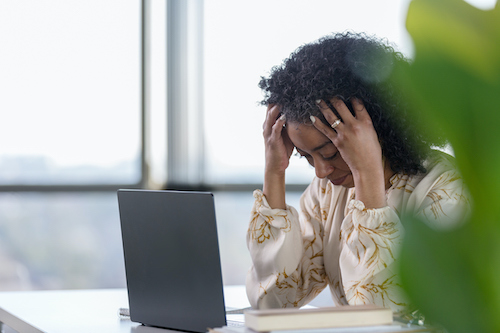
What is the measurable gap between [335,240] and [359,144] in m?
0.32

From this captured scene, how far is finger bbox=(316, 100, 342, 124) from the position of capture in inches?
48.8

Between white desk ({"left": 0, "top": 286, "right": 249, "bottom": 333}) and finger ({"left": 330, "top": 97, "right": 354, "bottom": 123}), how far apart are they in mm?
560

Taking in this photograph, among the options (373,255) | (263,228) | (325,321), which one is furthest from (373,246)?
(325,321)

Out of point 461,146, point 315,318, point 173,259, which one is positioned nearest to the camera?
point 461,146

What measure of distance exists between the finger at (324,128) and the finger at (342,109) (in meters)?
0.04

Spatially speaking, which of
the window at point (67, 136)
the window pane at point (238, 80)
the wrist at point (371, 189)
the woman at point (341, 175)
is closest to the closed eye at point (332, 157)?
the woman at point (341, 175)

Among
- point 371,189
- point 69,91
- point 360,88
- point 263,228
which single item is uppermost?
→ point 69,91

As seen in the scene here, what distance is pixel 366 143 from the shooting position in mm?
1213

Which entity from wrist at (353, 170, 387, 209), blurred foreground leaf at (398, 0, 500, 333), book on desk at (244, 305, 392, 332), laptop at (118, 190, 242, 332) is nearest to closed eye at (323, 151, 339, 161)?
wrist at (353, 170, 387, 209)

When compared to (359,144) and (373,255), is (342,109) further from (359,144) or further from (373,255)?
(373,255)

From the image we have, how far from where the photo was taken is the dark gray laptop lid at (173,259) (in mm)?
1006

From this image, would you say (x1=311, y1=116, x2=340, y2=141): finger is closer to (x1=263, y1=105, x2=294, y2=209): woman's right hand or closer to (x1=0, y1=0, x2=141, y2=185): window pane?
(x1=263, y1=105, x2=294, y2=209): woman's right hand

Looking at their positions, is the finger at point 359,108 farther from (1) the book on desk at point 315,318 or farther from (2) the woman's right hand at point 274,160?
(1) the book on desk at point 315,318

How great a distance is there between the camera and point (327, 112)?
125 cm
